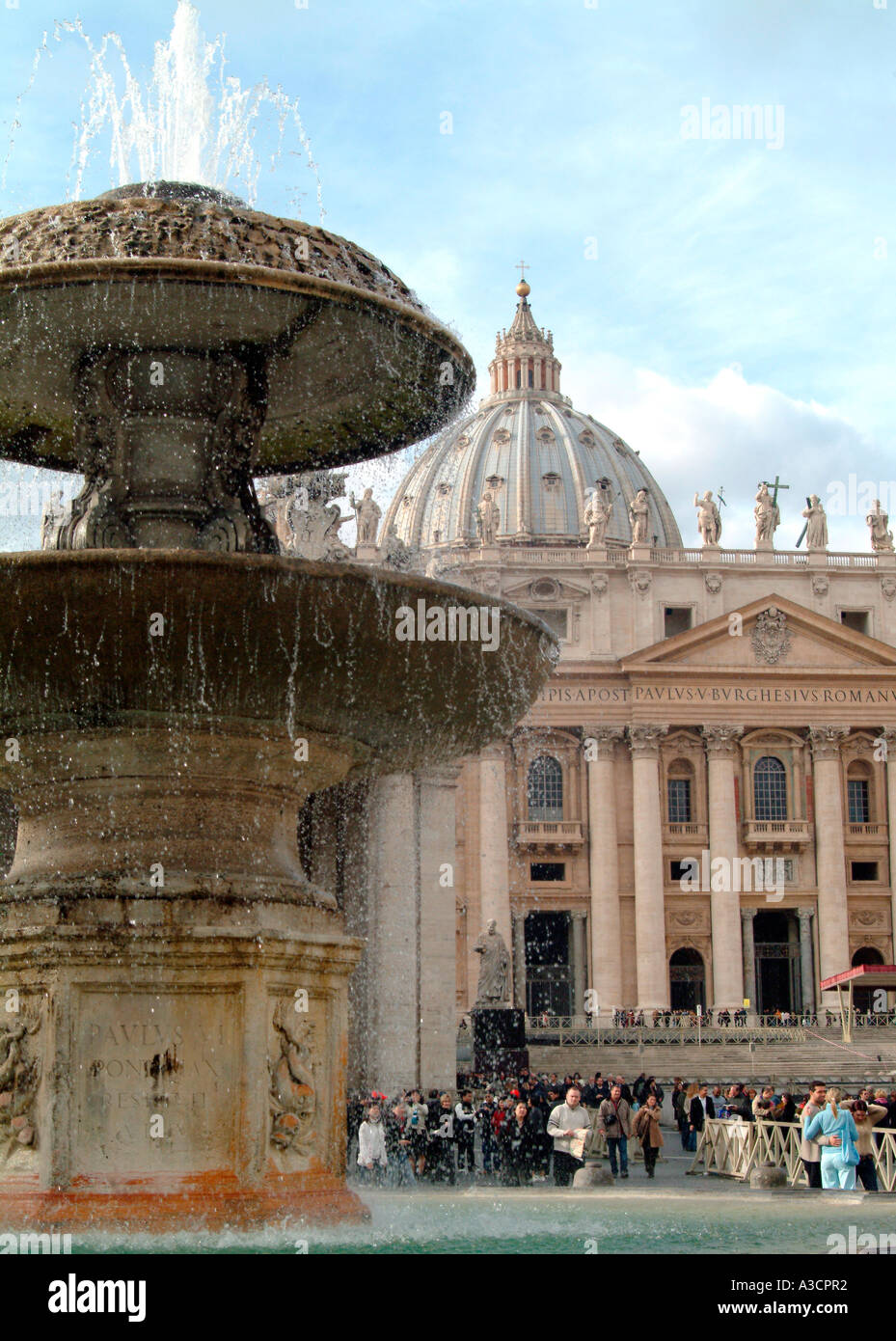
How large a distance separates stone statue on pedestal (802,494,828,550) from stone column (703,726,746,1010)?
26.3ft

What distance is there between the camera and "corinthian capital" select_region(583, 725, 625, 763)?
63.7 metres

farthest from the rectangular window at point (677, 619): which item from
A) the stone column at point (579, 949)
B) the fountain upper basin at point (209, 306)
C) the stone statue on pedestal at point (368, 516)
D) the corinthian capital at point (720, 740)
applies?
the fountain upper basin at point (209, 306)

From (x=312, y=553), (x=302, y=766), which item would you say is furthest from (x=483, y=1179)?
(x=302, y=766)

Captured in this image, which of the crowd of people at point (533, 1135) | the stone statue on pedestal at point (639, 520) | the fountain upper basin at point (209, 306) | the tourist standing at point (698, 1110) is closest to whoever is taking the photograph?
the fountain upper basin at point (209, 306)

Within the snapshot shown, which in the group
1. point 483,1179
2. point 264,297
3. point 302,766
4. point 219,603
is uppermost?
point 264,297

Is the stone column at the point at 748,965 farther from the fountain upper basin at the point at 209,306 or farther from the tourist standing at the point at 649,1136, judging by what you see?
the fountain upper basin at the point at 209,306

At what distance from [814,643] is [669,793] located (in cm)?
740

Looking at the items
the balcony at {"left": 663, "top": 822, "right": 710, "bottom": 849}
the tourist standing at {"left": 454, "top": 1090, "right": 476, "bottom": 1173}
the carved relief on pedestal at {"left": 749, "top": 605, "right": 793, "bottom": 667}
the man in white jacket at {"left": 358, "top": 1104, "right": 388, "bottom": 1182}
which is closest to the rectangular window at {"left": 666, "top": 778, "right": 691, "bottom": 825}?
the balcony at {"left": 663, "top": 822, "right": 710, "bottom": 849}

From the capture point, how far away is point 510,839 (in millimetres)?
63531

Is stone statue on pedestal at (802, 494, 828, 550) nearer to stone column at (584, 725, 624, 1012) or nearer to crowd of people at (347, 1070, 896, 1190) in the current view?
stone column at (584, 725, 624, 1012)

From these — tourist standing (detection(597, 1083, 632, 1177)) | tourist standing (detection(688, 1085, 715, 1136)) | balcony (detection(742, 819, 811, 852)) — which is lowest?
tourist standing (detection(688, 1085, 715, 1136))

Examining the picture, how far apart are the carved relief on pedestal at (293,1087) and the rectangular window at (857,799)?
197 feet

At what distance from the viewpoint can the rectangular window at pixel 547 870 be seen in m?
63.9
